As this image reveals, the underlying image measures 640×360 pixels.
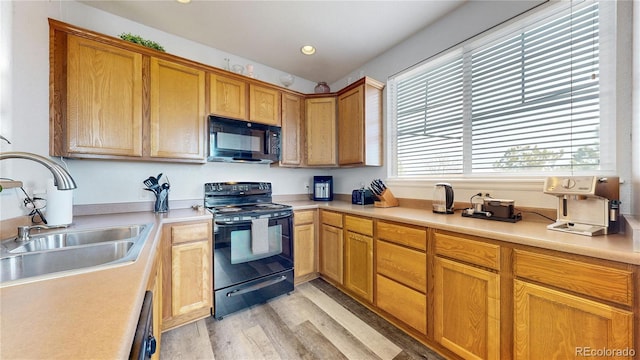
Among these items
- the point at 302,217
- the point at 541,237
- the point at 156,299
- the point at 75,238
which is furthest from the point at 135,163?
the point at 541,237

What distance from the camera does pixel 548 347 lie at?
1.13 metres

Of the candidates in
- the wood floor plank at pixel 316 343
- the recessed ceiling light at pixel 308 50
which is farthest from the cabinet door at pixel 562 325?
the recessed ceiling light at pixel 308 50

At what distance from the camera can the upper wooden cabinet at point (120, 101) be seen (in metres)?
1.72

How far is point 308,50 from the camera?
270 centimetres

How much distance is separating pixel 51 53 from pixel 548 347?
352 centimetres

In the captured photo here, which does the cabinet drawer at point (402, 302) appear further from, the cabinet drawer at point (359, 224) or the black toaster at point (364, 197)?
the black toaster at point (364, 197)

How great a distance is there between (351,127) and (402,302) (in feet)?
6.19

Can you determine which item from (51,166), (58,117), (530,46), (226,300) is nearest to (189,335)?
(226,300)

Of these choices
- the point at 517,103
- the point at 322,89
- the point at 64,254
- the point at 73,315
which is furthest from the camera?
the point at 322,89

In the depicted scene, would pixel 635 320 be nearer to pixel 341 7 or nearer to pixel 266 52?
pixel 341 7

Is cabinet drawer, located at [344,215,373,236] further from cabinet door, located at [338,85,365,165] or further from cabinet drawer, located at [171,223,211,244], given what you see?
cabinet drawer, located at [171,223,211,244]

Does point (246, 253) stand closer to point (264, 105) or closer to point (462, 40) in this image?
point (264, 105)

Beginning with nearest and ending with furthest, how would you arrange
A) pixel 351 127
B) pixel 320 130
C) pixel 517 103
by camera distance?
pixel 517 103 → pixel 351 127 → pixel 320 130

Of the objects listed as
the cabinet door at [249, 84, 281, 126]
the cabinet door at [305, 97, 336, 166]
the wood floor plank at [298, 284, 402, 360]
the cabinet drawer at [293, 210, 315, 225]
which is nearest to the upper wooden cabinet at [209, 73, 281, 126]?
the cabinet door at [249, 84, 281, 126]
